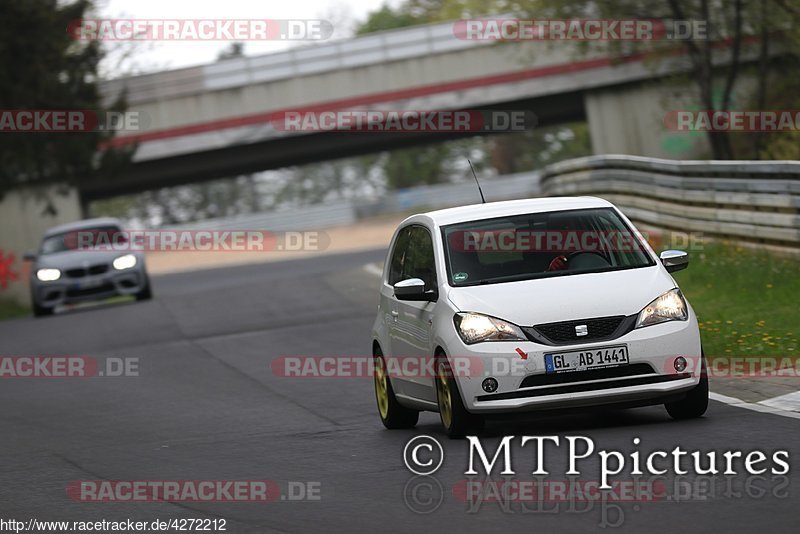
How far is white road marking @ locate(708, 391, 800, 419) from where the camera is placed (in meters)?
10.3

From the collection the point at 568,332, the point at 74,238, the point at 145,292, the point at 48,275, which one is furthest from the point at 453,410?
the point at 74,238

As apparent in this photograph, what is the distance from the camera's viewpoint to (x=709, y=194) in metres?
22.2

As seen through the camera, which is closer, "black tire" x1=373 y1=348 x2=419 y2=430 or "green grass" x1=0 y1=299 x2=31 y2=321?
"black tire" x1=373 y1=348 x2=419 y2=430

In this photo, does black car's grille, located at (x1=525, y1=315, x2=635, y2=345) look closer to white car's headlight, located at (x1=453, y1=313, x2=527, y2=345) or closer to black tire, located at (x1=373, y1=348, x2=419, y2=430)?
white car's headlight, located at (x1=453, y1=313, x2=527, y2=345)

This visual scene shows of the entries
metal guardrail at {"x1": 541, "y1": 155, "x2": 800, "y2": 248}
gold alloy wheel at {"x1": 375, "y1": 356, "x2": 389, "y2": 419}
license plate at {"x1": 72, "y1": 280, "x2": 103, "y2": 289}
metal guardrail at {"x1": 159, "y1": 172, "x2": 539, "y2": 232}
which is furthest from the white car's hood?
metal guardrail at {"x1": 159, "y1": 172, "x2": 539, "y2": 232}

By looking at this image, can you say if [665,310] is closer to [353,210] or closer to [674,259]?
[674,259]

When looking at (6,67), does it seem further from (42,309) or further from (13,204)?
(42,309)

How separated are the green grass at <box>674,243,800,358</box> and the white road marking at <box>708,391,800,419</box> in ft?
6.56

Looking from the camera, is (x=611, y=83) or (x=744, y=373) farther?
(x=611, y=83)

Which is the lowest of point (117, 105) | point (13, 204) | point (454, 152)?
point (454, 152)

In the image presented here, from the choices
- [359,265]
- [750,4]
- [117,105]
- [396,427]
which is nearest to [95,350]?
[396,427]

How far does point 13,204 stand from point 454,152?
224 feet

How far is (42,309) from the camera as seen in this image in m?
29.8

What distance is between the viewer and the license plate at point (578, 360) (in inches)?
392
